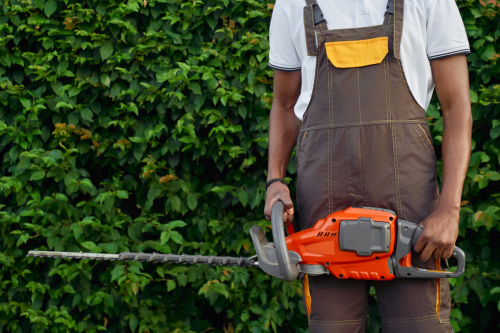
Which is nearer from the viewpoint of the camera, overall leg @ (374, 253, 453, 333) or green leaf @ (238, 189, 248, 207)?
overall leg @ (374, 253, 453, 333)

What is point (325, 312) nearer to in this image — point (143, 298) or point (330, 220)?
point (330, 220)

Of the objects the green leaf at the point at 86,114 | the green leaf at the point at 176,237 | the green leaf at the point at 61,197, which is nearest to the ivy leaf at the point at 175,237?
the green leaf at the point at 176,237

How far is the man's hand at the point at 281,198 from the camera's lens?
172 cm

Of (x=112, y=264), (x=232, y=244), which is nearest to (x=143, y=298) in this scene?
(x=112, y=264)

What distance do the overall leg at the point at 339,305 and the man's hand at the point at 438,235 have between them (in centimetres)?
25

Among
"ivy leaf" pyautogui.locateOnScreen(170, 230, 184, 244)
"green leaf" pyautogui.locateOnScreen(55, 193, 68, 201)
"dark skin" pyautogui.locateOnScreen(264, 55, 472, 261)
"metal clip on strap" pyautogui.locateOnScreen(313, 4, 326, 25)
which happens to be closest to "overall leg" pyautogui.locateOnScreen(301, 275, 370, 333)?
"dark skin" pyautogui.locateOnScreen(264, 55, 472, 261)

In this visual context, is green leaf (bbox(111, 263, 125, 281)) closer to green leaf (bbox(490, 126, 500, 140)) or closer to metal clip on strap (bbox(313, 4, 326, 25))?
metal clip on strap (bbox(313, 4, 326, 25))

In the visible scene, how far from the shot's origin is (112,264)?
3.10m

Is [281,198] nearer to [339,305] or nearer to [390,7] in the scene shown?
[339,305]

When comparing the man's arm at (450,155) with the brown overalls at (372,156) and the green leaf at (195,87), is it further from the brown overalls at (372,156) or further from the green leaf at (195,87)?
the green leaf at (195,87)

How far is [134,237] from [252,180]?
822mm

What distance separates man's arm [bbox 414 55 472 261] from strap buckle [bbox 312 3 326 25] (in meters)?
0.39

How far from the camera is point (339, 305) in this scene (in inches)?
63.0

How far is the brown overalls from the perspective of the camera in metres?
1.54
